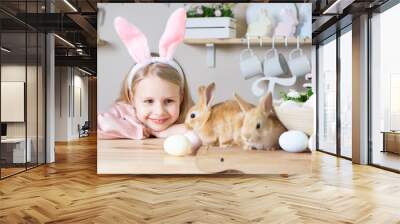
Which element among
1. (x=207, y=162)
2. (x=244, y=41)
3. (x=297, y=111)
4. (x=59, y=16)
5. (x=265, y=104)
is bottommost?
(x=207, y=162)

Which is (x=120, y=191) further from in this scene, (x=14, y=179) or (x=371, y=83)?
(x=371, y=83)

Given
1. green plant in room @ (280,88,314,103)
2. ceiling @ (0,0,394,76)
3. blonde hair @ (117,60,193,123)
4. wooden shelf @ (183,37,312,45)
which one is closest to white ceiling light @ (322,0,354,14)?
ceiling @ (0,0,394,76)

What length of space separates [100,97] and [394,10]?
191 inches

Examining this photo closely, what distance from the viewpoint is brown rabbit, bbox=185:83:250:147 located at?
6059 mm

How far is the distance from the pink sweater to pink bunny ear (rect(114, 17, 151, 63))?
2.41ft

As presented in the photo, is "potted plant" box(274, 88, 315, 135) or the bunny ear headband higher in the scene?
the bunny ear headband

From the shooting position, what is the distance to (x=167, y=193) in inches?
198

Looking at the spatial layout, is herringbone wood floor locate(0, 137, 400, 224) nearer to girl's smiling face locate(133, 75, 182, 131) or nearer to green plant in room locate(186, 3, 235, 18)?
girl's smiling face locate(133, 75, 182, 131)

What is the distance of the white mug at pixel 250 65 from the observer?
6.09m

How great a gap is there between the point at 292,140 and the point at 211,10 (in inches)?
85.7

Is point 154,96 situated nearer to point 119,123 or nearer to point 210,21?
point 119,123

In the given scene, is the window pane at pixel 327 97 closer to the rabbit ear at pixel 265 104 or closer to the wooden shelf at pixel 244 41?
the wooden shelf at pixel 244 41

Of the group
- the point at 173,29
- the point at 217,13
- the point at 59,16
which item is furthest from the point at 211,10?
the point at 59,16

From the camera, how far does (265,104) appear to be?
6.04m
